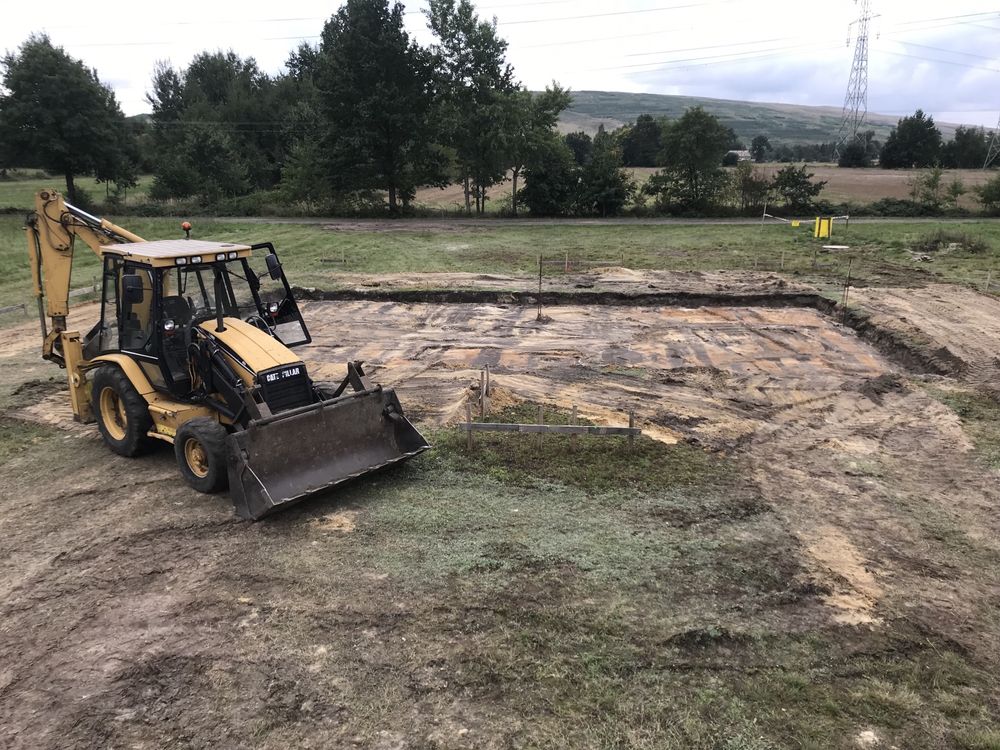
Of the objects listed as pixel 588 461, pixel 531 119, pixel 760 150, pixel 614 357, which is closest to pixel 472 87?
pixel 531 119

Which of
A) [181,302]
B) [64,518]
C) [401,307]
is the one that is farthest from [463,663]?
[401,307]

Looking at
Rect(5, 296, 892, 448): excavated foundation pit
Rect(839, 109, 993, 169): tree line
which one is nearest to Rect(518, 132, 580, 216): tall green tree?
Rect(5, 296, 892, 448): excavated foundation pit

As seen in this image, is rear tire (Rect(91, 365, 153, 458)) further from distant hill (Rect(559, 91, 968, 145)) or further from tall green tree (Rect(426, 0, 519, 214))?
distant hill (Rect(559, 91, 968, 145))

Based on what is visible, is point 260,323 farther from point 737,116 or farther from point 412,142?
point 737,116

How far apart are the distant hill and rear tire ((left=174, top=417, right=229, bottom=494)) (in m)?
133

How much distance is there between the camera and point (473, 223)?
35.3 meters

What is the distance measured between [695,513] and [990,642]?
8.67ft

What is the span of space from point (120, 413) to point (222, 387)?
2144 millimetres

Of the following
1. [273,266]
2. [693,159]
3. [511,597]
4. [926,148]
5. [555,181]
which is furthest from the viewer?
[926,148]

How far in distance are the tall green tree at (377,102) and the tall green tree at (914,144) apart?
42845mm

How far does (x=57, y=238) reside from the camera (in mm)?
9375

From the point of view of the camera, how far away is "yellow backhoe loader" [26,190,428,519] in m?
7.03

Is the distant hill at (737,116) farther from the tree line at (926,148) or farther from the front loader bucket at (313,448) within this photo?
the front loader bucket at (313,448)

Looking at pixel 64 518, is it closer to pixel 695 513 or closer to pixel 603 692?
pixel 603 692
